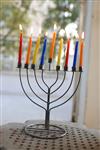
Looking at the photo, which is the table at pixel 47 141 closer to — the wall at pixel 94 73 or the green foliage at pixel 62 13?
the wall at pixel 94 73

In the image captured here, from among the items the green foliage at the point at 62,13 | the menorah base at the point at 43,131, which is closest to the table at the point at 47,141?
the menorah base at the point at 43,131

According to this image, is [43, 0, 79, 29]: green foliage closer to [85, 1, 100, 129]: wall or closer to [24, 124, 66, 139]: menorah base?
[85, 1, 100, 129]: wall

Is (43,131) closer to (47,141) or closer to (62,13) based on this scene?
(47,141)

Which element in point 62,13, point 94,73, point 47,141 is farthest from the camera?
point 62,13

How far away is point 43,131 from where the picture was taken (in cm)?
124

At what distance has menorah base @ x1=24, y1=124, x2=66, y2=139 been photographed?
3.92 feet

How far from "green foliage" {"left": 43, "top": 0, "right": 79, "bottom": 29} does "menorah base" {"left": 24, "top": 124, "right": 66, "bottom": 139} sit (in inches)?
56.6

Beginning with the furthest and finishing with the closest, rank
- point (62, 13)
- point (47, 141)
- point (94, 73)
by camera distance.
→ point (62, 13)
point (94, 73)
point (47, 141)

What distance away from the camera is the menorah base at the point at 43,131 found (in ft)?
3.92

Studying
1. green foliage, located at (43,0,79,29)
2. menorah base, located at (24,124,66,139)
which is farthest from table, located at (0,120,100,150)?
green foliage, located at (43,0,79,29)

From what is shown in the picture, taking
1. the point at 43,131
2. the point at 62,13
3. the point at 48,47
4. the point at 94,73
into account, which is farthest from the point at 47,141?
the point at 62,13

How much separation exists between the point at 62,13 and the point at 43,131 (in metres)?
1.61

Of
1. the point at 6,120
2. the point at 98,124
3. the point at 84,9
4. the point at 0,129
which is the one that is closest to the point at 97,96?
the point at 98,124

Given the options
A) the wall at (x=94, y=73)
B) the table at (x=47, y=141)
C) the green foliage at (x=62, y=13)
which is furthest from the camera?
the green foliage at (x=62, y=13)
